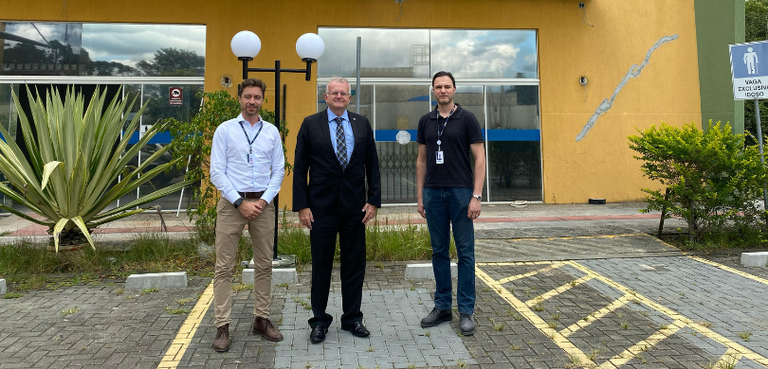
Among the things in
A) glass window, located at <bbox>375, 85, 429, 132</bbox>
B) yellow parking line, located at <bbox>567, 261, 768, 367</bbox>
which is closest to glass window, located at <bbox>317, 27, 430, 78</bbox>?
glass window, located at <bbox>375, 85, 429, 132</bbox>

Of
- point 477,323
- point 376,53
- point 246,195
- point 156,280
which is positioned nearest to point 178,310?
point 156,280

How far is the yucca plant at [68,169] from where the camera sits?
5.39 meters

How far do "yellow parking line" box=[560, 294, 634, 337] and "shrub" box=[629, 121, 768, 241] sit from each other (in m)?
2.95

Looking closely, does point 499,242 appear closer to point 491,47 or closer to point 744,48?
point 744,48

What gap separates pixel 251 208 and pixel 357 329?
1.26 metres

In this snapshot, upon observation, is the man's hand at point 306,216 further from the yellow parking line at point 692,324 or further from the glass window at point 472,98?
the glass window at point 472,98

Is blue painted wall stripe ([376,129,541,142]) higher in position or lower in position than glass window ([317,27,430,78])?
lower

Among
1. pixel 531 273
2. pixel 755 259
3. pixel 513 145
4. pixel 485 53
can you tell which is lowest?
pixel 531 273

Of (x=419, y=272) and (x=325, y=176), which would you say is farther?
(x=419, y=272)

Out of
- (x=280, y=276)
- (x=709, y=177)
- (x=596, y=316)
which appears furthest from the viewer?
(x=709, y=177)

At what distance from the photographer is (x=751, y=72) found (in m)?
7.12

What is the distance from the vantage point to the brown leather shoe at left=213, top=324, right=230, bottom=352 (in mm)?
3480

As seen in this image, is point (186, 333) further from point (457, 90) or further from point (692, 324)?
point (457, 90)

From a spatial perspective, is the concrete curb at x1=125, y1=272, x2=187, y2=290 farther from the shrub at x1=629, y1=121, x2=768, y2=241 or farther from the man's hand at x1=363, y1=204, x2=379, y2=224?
the shrub at x1=629, y1=121, x2=768, y2=241
